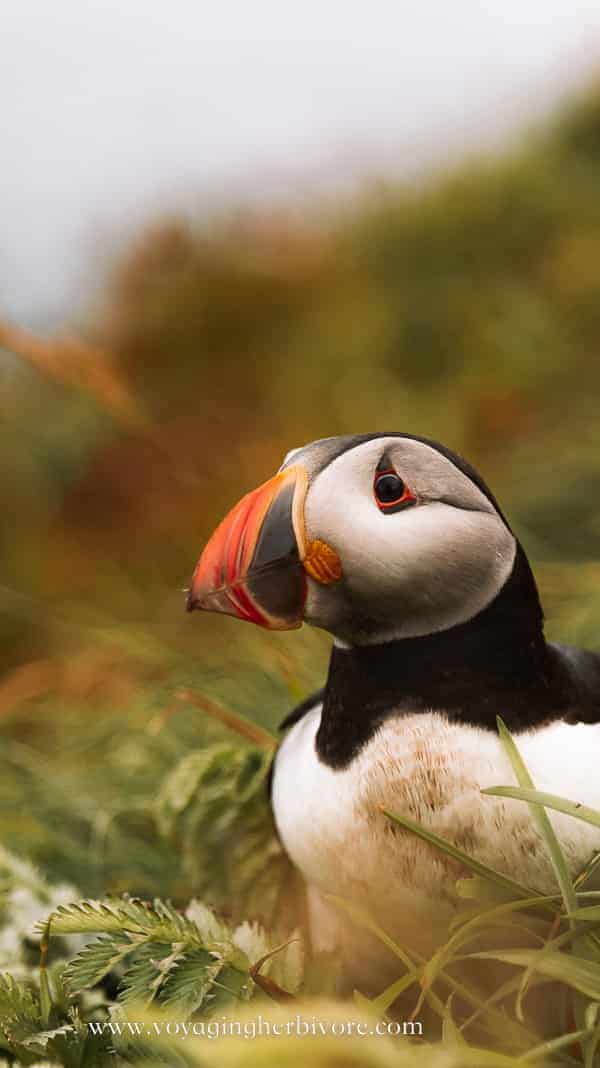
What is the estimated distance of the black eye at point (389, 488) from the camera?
2.19ft

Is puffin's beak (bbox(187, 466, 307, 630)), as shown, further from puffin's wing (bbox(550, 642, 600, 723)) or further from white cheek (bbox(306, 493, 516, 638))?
puffin's wing (bbox(550, 642, 600, 723))

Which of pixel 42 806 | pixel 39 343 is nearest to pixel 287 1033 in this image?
pixel 42 806

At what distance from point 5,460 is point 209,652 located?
1351mm

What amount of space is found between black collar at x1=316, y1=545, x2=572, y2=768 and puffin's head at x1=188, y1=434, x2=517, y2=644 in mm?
15

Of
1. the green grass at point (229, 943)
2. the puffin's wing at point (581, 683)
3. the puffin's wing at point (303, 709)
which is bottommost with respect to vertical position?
the green grass at point (229, 943)

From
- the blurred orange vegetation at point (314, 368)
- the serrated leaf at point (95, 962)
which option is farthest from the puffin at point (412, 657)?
the blurred orange vegetation at point (314, 368)

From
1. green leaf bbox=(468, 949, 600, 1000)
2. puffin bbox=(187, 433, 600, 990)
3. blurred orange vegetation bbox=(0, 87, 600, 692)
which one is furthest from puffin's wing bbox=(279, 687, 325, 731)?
blurred orange vegetation bbox=(0, 87, 600, 692)

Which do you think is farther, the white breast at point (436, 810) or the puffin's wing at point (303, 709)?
the puffin's wing at point (303, 709)

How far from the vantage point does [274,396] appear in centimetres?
277

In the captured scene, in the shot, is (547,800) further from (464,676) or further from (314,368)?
(314,368)

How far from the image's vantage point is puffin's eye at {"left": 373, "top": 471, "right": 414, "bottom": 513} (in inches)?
26.3

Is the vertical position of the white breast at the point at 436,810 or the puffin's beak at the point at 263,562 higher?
the puffin's beak at the point at 263,562

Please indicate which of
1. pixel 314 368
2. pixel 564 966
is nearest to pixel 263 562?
pixel 564 966

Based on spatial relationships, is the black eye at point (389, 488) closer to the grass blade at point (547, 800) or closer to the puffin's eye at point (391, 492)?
the puffin's eye at point (391, 492)
